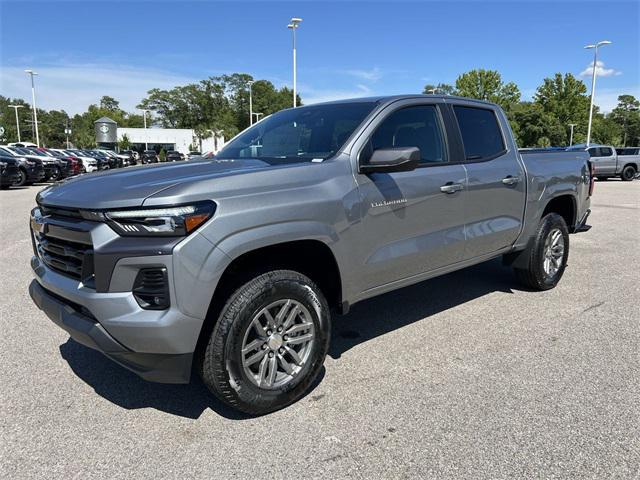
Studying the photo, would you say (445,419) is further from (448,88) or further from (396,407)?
(448,88)

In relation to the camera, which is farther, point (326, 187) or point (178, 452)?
point (326, 187)

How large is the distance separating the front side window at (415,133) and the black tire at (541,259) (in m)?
1.77

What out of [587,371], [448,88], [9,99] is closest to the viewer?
[587,371]

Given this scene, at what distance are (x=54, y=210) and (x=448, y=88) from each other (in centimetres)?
9341

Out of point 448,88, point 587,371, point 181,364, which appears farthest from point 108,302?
point 448,88

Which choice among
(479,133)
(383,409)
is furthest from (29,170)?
(383,409)

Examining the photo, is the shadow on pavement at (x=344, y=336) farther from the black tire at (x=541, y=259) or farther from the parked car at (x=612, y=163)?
the parked car at (x=612, y=163)

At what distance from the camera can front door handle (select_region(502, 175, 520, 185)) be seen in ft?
14.9

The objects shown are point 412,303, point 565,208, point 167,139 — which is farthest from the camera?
point 167,139

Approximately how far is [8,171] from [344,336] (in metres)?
18.2

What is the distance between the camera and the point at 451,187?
3.95 m

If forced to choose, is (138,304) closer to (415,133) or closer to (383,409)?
(383,409)

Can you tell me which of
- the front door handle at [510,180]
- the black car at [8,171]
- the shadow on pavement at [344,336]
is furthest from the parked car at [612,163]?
the black car at [8,171]

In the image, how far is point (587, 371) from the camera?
11.6 ft
